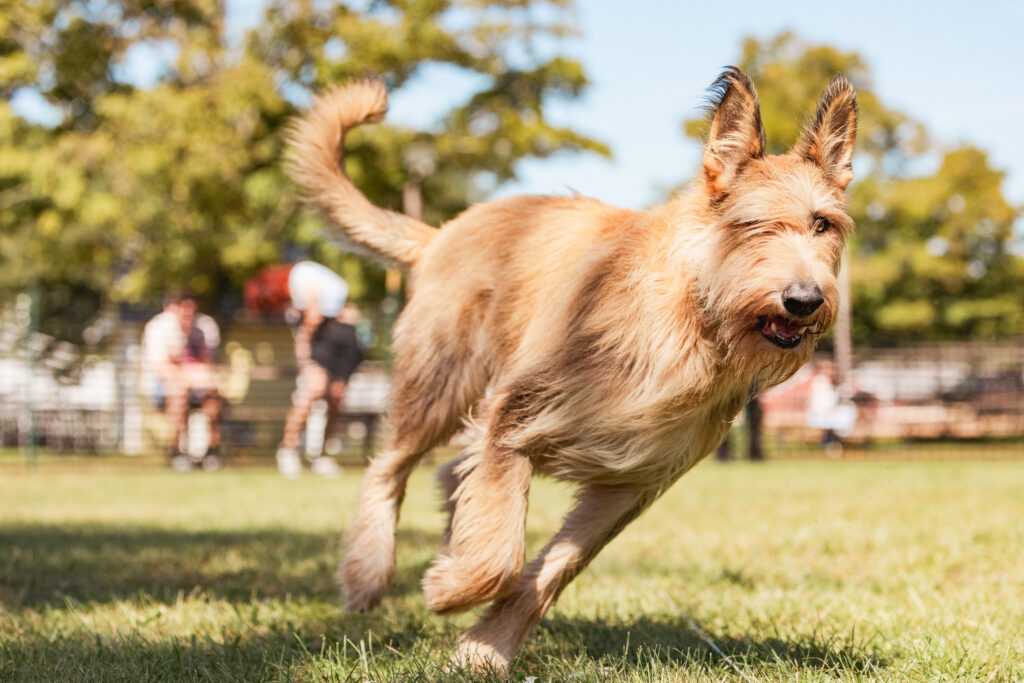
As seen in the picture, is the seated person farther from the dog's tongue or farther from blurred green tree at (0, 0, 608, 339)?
the dog's tongue

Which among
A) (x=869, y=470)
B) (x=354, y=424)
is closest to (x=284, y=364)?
(x=354, y=424)

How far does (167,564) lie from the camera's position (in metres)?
5.70

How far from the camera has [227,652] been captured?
11.5ft

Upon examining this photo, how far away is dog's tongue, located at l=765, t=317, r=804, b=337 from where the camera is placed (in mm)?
3018

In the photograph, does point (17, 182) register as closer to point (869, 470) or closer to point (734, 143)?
point (869, 470)

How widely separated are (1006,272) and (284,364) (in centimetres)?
2732

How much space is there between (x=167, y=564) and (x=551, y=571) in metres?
3.05

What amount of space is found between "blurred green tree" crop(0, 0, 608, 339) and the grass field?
26.3 feet

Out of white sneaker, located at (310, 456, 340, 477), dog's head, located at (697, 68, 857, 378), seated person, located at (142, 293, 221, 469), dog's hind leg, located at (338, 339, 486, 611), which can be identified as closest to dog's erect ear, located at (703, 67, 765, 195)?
dog's head, located at (697, 68, 857, 378)

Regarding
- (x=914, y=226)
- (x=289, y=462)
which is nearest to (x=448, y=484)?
(x=289, y=462)

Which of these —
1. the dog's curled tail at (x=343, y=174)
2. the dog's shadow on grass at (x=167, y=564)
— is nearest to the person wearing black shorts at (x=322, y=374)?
the dog's shadow on grass at (x=167, y=564)

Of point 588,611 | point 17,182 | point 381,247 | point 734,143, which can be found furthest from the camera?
point 17,182

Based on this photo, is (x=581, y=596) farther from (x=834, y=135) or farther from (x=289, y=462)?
(x=289, y=462)

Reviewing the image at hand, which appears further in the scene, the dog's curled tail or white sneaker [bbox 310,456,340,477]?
white sneaker [bbox 310,456,340,477]
